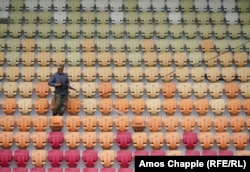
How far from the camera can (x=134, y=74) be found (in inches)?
319

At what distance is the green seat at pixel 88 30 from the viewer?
861cm

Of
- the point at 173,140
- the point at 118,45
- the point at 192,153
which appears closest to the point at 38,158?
the point at 173,140

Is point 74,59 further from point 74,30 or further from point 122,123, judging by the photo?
point 122,123

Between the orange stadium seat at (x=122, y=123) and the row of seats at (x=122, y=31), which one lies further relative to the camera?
the row of seats at (x=122, y=31)

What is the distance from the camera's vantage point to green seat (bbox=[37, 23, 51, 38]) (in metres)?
8.59

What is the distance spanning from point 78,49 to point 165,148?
2.54 m

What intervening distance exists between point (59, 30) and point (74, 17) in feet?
1.45

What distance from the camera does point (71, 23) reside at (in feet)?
28.9

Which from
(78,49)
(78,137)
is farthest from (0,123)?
(78,49)

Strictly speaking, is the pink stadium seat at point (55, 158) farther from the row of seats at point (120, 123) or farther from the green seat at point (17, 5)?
the green seat at point (17, 5)

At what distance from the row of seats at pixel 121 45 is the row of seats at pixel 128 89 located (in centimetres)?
80

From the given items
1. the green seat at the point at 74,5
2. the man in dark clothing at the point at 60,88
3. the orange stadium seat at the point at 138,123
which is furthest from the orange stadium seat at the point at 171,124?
the green seat at the point at 74,5

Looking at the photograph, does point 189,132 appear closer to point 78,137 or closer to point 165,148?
point 165,148

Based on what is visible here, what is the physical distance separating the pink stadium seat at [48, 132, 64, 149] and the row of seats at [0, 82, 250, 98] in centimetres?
85
